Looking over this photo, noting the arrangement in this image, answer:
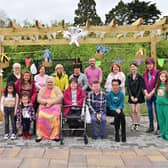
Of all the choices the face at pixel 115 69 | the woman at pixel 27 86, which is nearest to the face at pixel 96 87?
the face at pixel 115 69

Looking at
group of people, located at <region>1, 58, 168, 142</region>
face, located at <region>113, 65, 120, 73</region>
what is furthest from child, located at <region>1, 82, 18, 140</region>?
face, located at <region>113, 65, 120, 73</region>

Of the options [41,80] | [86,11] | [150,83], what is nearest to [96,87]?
[150,83]

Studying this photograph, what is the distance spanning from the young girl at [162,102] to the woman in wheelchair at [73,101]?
145cm

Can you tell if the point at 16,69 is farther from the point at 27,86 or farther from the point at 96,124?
the point at 96,124

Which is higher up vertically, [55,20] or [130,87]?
[55,20]

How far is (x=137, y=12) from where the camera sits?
37.3 m

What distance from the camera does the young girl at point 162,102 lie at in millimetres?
5434

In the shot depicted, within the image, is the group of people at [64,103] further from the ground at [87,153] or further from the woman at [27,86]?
the ground at [87,153]

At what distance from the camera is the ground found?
4.01 m

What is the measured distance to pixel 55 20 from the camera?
1792 centimetres

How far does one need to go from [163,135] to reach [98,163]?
77.1 inches

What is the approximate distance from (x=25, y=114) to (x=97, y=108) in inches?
54.3

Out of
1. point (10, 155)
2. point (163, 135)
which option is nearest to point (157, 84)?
point (163, 135)

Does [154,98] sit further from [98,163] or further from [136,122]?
[98,163]
